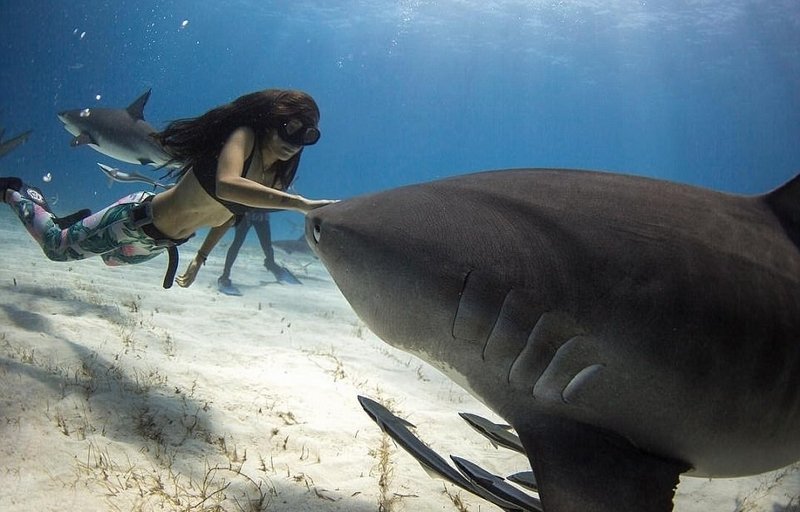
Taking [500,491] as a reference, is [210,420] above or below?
below

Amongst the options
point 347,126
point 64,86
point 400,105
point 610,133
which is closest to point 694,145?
point 610,133

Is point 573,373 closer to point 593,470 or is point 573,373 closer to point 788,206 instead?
point 593,470

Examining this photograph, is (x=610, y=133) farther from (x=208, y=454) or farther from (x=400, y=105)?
(x=208, y=454)

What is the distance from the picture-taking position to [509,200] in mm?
1704

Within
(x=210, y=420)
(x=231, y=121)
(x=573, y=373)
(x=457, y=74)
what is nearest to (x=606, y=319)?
(x=573, y=373)

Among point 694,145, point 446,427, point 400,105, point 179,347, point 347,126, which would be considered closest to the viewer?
point 446,427

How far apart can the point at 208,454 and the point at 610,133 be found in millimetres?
148282

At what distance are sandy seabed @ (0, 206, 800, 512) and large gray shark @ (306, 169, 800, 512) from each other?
1.61 meters

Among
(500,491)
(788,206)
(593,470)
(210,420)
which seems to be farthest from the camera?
(210,420)

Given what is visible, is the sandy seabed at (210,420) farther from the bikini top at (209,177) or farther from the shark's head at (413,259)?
the bikini top at (209,177)

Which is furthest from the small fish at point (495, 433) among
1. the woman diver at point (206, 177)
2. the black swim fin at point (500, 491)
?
the woman diver at point (206, 177)

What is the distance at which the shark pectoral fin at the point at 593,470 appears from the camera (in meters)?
1.30

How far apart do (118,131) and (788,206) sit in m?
9.40

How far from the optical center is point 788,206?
1.75 meters
